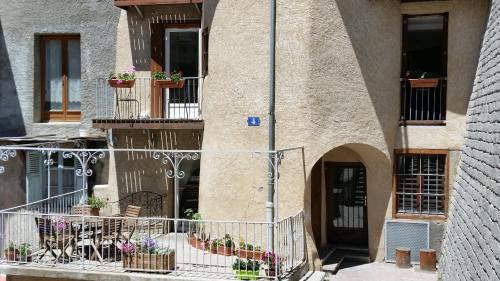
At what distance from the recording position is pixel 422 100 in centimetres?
1599

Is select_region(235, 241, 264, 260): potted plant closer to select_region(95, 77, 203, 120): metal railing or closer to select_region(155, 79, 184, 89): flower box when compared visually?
select_region(95, 77, 203, 120): metal railing

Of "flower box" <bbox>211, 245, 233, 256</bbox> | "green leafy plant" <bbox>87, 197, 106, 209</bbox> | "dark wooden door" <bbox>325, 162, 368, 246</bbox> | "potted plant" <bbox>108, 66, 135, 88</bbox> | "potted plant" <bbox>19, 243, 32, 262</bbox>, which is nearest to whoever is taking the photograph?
"potted plant" <bbox>19, 243, 32, 262</bbox>

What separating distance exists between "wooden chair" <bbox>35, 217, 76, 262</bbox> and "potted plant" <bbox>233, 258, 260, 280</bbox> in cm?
376

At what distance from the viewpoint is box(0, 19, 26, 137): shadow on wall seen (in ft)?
61.9

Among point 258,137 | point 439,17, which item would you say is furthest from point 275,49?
point 439,17

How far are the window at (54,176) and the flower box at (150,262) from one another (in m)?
6.61

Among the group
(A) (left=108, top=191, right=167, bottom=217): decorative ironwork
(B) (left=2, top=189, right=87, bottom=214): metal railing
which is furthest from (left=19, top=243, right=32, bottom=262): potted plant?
(A) (left=108, top=191, right=167, bottom=217): decorative ironwork

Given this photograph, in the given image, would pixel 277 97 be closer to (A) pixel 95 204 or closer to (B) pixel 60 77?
(A) pixel 95 204

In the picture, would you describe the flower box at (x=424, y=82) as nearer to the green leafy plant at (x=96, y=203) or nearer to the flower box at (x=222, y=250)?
the flower box at (x=222, y=250)

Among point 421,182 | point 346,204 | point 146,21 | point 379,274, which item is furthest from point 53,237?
point 421,182

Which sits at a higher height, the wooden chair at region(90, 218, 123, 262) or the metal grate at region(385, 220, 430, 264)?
the wooden chair at region(90, 218, 123, 262)

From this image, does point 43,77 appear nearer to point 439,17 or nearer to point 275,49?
point 275,49

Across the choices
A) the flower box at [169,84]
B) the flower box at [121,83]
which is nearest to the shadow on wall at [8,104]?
the flower box at [121,83]

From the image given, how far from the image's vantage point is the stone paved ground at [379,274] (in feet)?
47.2
